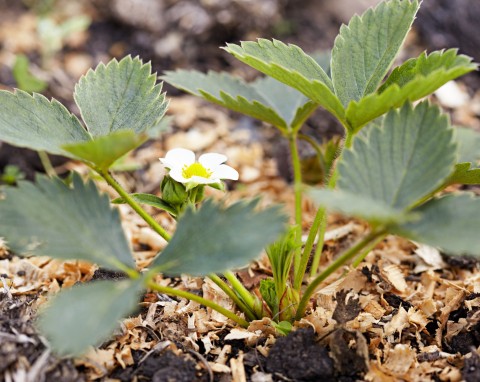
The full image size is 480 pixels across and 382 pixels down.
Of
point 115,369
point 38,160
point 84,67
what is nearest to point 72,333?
point 115,369

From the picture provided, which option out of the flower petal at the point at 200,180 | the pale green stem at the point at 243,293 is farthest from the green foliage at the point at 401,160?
the pale green stem at the point at 243,293

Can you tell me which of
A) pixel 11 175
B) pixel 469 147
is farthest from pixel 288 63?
pixel 11 175

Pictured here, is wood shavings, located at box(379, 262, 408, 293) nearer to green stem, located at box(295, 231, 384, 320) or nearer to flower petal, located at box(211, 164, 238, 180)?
green stem, located at box(295, 231, 384, 320)

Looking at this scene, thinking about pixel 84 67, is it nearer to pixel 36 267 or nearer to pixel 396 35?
pixel 36 267

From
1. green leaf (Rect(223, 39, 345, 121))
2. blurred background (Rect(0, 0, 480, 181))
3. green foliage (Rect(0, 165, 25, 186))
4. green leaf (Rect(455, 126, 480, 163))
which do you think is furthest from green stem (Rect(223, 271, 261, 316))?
blurred background (Rect(0, 0, 480, 181))

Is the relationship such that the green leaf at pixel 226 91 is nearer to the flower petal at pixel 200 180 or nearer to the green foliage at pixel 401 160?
the flower petal at pixel 200 180
